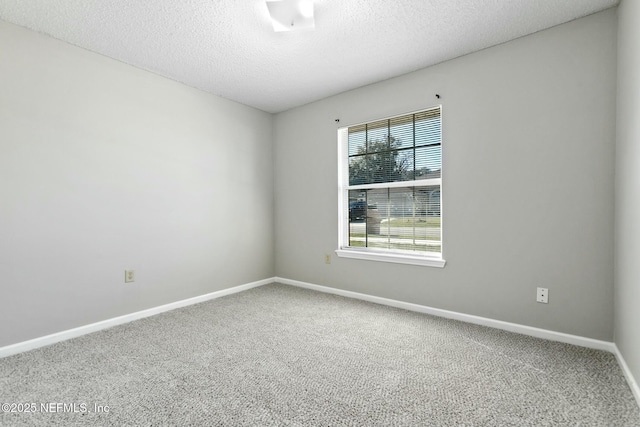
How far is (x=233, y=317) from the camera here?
2.86 meters

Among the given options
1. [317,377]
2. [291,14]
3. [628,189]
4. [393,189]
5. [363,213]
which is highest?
[291,14]

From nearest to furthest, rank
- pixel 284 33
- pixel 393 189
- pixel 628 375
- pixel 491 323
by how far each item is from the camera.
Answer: pixel 628 375 < pixel 284 33 < pixel 491 323 < pixel 393 189

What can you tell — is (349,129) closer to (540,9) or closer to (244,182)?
(244,182)

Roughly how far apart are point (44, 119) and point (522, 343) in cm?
393

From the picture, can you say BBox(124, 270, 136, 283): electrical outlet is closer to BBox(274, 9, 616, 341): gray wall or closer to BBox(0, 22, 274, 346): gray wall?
BBox(0, 22, 274, 346): gray wall

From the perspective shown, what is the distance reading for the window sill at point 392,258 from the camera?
289cm

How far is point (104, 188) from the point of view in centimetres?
264

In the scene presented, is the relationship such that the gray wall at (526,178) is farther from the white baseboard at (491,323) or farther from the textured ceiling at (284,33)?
the textured ceiling at (284,33)

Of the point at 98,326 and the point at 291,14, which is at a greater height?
the point at 291,14

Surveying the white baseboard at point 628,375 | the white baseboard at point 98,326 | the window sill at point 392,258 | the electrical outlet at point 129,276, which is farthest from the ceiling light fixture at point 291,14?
the white baseboard at point 628,375

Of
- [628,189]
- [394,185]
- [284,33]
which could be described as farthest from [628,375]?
[284,33]

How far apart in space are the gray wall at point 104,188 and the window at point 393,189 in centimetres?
136

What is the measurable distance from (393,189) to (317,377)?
2059mm

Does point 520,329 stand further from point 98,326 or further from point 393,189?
point 98,326
